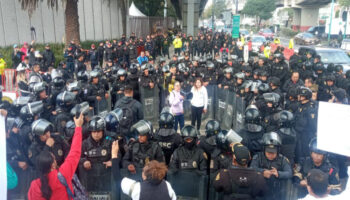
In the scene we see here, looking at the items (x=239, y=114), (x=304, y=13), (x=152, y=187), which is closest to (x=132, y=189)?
(x=152, y=187)

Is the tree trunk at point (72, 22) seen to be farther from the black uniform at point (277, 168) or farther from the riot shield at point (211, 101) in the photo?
the black uniform at point (277, 168)

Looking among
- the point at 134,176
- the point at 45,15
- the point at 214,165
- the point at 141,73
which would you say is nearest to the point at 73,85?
the point at 141,73

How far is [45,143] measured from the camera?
15.0 ft

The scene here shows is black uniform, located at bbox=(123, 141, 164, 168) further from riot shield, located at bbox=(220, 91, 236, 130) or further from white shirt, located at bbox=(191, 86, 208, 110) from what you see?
riot shield, located at bbox=(220, 91, 236, 130)

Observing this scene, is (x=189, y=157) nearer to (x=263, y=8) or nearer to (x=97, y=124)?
(x=97, y=124)

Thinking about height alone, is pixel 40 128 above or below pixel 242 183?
above

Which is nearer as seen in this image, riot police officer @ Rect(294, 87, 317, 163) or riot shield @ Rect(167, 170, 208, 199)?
riot shield @ Rect(167, 170, 208, 199)

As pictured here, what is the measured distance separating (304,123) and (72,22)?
1542 centimetres

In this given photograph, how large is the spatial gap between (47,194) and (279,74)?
32.4ft

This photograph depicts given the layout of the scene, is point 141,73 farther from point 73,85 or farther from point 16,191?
point 16,191

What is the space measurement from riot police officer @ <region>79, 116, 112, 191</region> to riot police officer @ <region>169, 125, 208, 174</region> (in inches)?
38.0

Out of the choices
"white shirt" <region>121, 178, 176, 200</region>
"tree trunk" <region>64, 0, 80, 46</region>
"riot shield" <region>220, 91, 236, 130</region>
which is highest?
"tree trunk" <region>64, 0, 80, 46</region>

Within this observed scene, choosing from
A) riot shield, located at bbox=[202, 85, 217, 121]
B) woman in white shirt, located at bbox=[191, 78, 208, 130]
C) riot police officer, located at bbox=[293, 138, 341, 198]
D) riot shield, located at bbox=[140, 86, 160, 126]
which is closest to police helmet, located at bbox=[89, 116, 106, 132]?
riot police officer, located at bbox=[293, 138, 341, 198]

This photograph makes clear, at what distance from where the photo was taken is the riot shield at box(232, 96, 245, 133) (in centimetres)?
783
